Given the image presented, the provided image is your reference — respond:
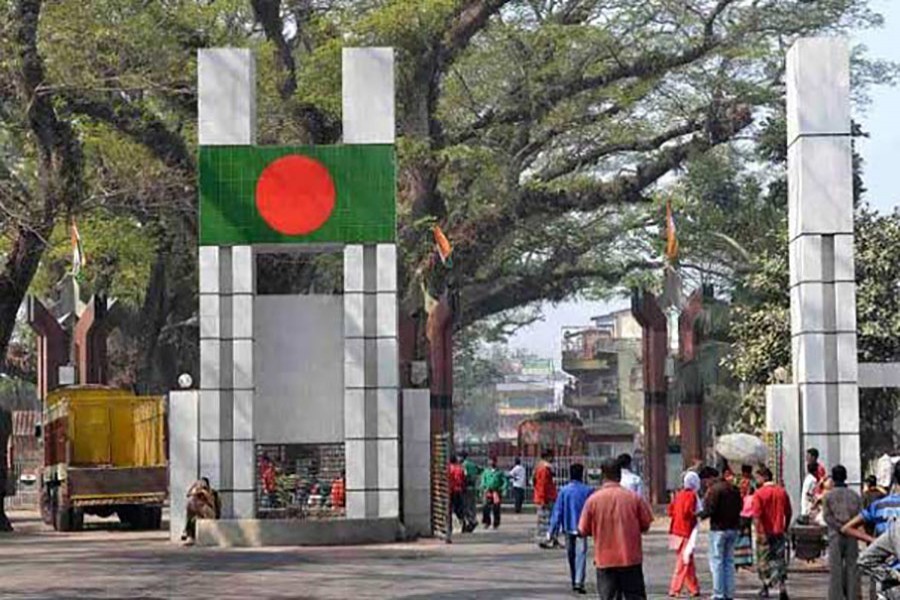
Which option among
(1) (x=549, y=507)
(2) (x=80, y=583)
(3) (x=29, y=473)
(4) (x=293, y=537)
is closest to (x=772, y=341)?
(1) (x=549, y=507)

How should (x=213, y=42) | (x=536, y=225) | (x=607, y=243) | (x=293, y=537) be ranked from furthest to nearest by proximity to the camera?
(x=607, y=243) → (x=536, y=225) → (x=213, y=42) → (x=293, y=537)

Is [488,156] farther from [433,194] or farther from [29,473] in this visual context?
[29,473]

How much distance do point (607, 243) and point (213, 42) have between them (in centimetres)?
1609

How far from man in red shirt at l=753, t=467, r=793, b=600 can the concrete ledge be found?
1074 centimetres

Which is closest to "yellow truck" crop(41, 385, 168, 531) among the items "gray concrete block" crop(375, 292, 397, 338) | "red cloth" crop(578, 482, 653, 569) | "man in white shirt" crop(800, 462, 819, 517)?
"gray concrete block" crop(375, 292, 397, 338)

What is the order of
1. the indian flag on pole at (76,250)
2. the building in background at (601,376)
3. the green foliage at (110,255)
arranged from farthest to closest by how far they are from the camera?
the building in background at (601,376), the green foliage at (110,255), the indian flag on pole at (76,250)

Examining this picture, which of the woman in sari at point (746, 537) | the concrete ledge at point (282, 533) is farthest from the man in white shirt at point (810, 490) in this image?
the concrete ledge at point (282, 533)

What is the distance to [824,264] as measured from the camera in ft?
91.2

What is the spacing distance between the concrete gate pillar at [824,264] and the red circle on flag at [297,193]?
774 centimetres

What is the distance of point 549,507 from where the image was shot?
3112 cm

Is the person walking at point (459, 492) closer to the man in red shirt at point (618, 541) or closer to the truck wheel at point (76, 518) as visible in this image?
the truck wheel at point (76, 518)

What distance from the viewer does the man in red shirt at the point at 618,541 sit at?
14.9 metres

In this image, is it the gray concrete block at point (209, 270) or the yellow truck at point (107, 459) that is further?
the yellow truck at point (107, 459)

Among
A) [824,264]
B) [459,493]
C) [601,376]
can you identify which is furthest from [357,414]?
[601,376]
